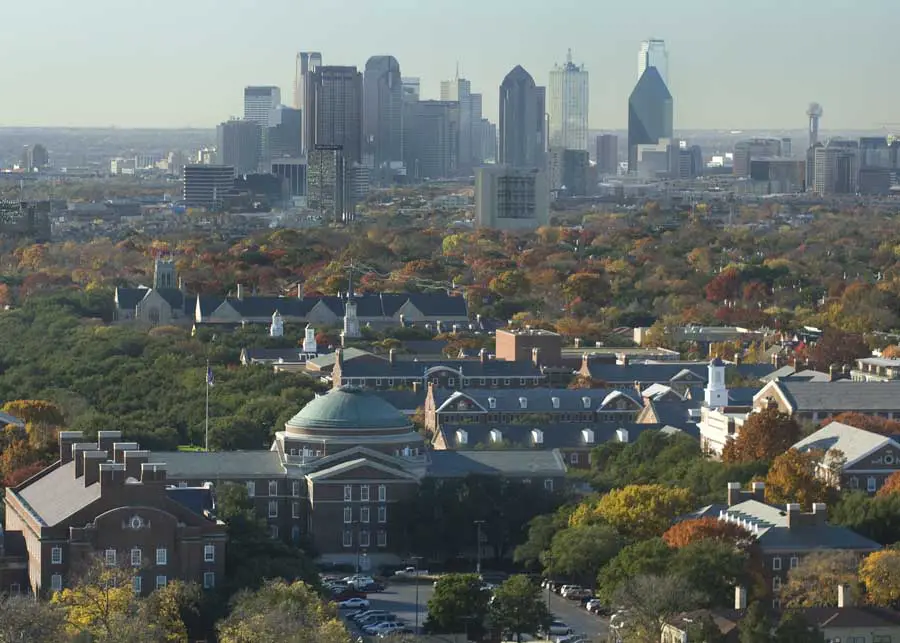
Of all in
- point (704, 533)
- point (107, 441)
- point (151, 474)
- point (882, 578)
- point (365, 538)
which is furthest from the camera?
point (365, 538)

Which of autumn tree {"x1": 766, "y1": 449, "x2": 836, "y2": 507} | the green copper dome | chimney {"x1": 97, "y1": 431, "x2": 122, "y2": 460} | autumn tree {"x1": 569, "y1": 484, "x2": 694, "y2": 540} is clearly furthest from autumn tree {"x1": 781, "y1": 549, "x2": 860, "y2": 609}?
the green copper dome

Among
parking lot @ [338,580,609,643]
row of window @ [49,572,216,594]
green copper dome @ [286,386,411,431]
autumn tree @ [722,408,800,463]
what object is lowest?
parking lot @ [338,580,609,643]

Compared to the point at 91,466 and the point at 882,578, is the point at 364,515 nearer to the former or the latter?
the point at 91,466

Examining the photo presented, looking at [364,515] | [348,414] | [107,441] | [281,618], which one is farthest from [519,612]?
[348,414]

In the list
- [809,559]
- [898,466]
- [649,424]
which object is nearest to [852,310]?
[649,424]

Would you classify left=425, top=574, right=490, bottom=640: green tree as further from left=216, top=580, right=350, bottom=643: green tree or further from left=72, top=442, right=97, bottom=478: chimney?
left=72, top=442, right=97, bottom=478: chimney

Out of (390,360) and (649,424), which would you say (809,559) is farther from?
(390,360)
